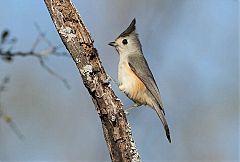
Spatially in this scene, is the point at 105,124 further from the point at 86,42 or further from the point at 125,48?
the point at 125,48

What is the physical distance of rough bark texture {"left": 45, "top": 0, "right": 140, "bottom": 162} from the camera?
3.05 metres

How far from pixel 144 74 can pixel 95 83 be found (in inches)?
49.1

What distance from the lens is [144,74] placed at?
4.28 meters

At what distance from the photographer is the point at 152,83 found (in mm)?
4250

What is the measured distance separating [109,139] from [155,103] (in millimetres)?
1131

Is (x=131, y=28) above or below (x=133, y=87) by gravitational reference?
above

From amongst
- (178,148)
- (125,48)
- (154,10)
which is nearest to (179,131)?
(178,148)

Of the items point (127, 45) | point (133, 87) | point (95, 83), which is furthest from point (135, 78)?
point (95, 83)

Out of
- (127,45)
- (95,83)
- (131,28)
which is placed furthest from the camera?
(127,45)

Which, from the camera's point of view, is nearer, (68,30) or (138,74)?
(68,30)

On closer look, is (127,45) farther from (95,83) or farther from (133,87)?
(95,83)

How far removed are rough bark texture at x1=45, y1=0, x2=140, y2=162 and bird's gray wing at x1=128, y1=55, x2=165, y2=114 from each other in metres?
1.11

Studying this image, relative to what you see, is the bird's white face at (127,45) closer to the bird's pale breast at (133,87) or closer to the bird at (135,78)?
the bird at (135,78)

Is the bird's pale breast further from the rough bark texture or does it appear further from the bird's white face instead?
the rough bark texture
